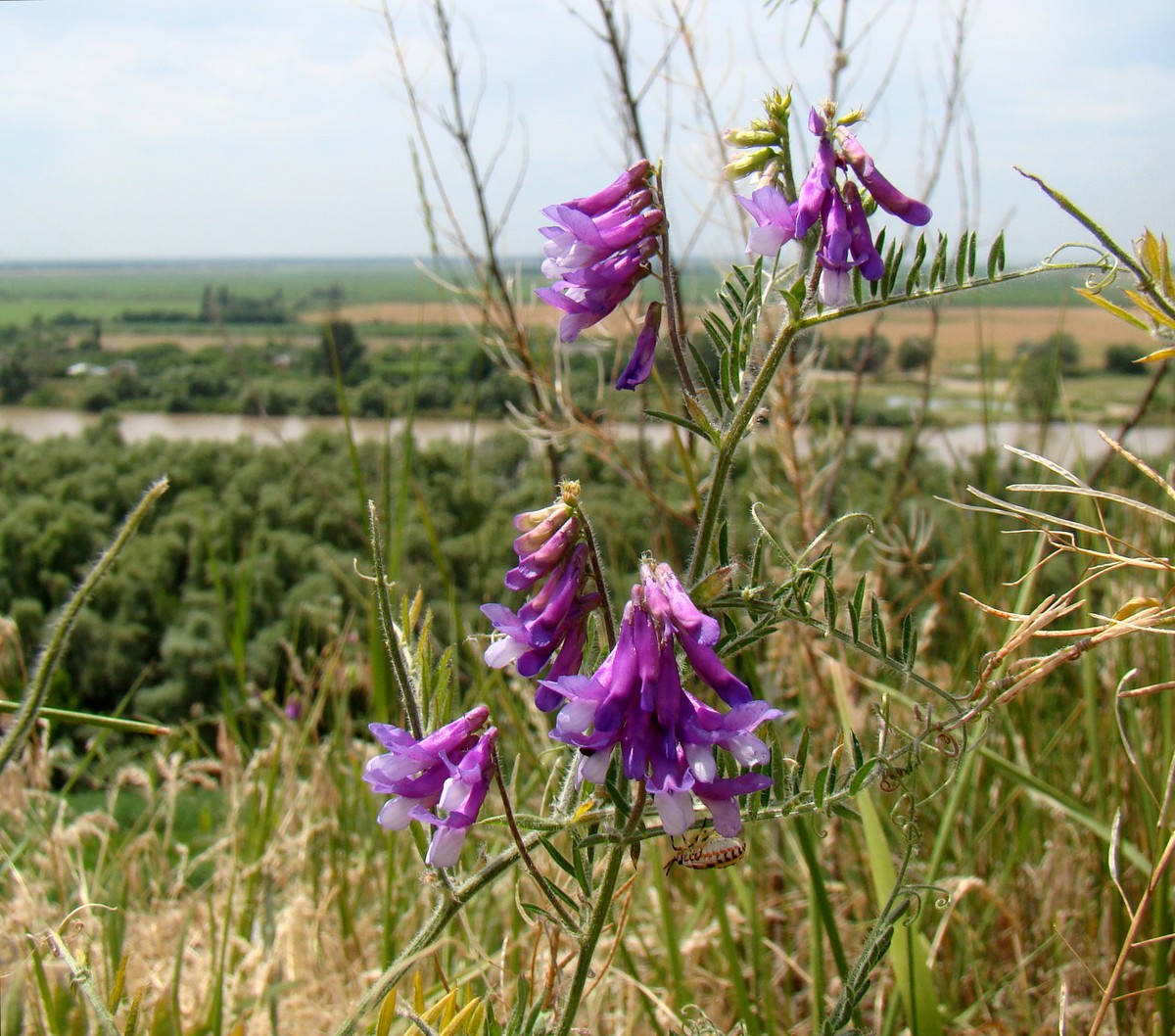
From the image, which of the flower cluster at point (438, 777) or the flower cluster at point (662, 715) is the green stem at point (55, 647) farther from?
the flower cluster at point (662, 715)

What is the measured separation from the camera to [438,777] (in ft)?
2.50

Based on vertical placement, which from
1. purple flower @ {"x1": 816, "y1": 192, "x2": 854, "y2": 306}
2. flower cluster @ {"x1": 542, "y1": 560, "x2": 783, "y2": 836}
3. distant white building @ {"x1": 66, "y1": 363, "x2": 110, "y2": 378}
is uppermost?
purple flower @ {"x1": 816, "y1": 192, "x2": 854, "y2": 306}

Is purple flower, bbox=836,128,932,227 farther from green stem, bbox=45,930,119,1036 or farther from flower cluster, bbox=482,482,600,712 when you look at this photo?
green stem, bbox=45,930,119,1036

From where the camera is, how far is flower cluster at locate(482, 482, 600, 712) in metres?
0.76

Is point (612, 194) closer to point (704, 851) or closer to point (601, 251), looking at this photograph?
point (601, 251)

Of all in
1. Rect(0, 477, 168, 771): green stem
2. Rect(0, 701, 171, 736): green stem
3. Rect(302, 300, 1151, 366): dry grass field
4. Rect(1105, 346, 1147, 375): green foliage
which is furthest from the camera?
Rect(1105, 346, 1147, 375): green foliage

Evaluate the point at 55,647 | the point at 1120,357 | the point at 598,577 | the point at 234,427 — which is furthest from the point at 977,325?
the point at 234,427

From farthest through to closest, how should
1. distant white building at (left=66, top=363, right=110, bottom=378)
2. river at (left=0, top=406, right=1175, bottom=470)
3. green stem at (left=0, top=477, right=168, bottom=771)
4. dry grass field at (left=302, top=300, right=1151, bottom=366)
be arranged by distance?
distant white building at (left=66, top=363, right=110, bottom=378) < river at (left=0, top=406, right=1175, bottom=470) < dry grass field at (left=302, top=300, right=1151, bottom=366) < green stem at (left=0, top=477, right=168, bottom=771)

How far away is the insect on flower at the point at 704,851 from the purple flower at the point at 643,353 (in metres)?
0.35

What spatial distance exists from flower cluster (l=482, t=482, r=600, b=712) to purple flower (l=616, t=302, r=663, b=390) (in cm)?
11

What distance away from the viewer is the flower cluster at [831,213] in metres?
0.73

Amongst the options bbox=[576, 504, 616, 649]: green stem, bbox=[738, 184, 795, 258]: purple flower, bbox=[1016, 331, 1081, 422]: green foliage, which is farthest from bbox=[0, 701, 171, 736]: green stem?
bbox=[1016, 331, 1081, 422]: green foliage

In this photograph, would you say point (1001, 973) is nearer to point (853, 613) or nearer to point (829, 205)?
point (853, 613)

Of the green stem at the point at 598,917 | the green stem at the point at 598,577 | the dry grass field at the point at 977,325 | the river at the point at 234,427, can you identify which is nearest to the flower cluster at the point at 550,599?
the green stem at the point at 598,577
